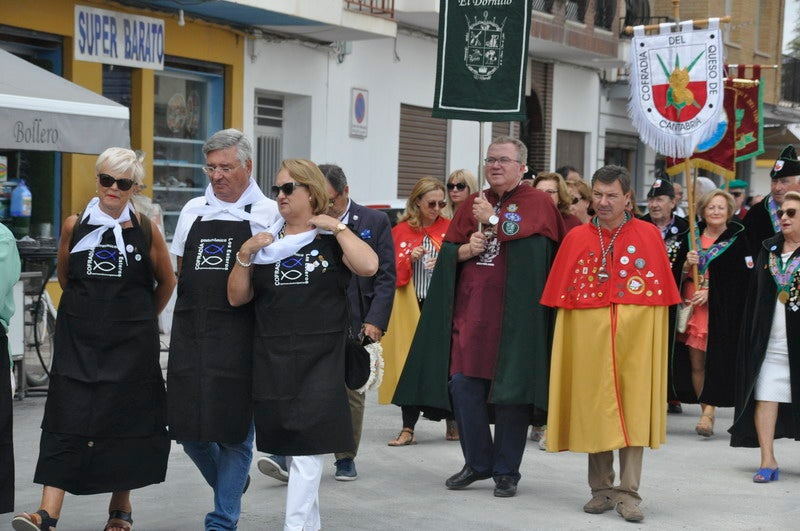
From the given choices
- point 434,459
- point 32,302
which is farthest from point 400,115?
point 434,459

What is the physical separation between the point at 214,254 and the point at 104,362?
72 cm

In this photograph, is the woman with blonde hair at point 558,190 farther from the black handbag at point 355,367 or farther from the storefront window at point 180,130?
the storefront window at point 180,130

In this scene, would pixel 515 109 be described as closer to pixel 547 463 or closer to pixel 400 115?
pixel 547 463

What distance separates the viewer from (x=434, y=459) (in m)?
8.98

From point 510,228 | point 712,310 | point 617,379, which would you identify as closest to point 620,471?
point 617,379

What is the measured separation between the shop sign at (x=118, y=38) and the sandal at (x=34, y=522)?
9.28 meters

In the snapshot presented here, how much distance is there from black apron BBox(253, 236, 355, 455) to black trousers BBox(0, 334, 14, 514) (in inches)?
46.2

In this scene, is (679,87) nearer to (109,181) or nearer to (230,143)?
(230,143)

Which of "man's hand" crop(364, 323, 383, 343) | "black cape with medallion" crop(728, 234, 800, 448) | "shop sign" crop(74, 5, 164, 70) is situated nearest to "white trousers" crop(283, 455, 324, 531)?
"man's hand" crop(364, 323, 383, 343)

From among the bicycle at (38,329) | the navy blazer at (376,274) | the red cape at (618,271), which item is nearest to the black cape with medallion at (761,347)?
the red cape at (618,271)

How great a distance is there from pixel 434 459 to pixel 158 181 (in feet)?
28.3

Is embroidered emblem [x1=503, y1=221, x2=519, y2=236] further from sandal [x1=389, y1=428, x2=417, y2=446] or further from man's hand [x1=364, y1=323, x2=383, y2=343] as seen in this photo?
sandal [x1=389, y1=428, x2=417, y2=446]

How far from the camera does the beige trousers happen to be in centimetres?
722

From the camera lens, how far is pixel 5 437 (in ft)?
20.1
